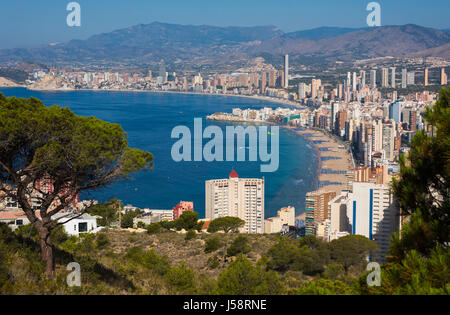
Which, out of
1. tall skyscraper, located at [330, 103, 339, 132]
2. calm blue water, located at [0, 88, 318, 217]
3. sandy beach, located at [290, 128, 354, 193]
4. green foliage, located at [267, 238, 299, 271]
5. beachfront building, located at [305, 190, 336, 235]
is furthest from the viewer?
tall skyscraper, located at [330, 103, 339, 132]

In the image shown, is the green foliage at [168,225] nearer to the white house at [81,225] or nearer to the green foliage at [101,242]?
the white house at [81,225]

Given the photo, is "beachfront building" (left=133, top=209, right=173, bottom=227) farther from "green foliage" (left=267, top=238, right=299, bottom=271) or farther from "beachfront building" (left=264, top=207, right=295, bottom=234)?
"green foliage" (left=267, top=238, right=299, bottom=271)

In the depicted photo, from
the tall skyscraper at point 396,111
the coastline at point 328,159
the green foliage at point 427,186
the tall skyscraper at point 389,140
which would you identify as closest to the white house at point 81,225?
the green foliage at point 427,186

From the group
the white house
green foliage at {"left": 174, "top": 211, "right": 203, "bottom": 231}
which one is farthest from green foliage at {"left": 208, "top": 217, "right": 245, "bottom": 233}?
the white house

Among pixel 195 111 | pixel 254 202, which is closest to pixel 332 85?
pixel 195 111

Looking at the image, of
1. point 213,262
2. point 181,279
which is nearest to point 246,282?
point 181,279
